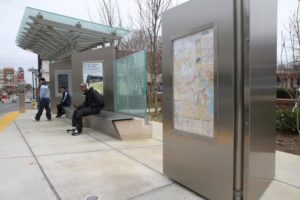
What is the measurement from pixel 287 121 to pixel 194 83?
16.4 ft

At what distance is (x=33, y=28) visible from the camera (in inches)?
459

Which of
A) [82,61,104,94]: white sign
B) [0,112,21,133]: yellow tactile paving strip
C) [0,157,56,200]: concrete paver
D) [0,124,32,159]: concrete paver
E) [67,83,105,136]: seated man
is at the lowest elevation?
[0,157,56,200]: concrete paver

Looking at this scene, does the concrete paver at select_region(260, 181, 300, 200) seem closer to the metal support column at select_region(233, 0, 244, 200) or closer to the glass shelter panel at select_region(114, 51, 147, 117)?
the metal support column at select_region(233, 0, 244, 200)

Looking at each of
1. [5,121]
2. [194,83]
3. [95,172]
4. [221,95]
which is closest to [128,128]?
[95,172]

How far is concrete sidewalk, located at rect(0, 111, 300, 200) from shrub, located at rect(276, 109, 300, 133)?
7.13 ft

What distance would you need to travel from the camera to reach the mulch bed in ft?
20.5

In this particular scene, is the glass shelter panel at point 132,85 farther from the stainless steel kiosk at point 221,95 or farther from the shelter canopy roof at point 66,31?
the stainless steel kiosk at point 221,95

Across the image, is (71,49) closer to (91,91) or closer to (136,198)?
(91,91)

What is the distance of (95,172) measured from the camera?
4.88m

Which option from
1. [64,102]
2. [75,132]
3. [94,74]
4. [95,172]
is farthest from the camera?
[64,102]

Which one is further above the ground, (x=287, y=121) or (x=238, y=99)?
(x=238, y=99)

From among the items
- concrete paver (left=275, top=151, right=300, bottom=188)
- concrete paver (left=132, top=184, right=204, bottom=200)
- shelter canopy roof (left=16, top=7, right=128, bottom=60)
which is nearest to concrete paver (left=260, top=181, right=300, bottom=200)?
concrete paver (left=275, top=151, right=300, bottom=188)

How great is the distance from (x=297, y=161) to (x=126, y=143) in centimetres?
368

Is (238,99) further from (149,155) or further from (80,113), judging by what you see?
(80,113)
